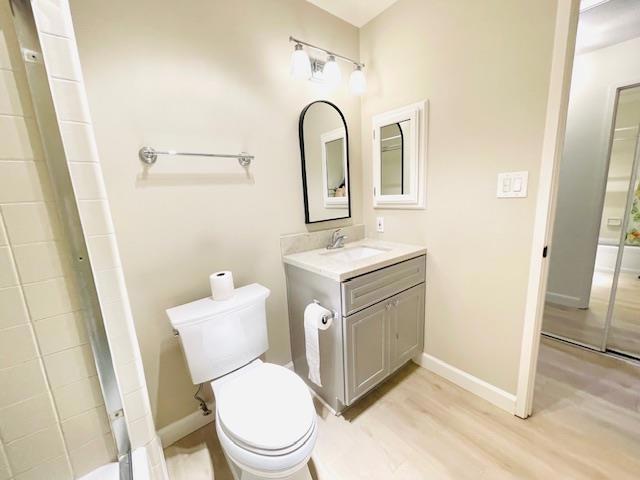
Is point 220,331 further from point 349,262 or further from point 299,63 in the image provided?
point 299,63

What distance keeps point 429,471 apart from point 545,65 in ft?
6.16

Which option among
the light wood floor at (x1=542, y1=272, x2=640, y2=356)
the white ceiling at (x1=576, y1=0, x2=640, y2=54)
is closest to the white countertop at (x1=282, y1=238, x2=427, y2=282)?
the light wood floor at (x1=542, y1=272, x2=640, y2=356)

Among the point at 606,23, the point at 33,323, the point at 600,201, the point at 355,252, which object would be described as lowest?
the point at 355,252

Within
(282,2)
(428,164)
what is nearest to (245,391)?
(428,164)

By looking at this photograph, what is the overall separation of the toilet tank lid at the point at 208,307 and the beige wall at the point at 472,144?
111 centimetres

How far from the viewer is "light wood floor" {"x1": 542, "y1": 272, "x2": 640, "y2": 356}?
1.99m

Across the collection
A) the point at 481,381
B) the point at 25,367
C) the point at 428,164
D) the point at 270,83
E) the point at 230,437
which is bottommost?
the point at 481,381

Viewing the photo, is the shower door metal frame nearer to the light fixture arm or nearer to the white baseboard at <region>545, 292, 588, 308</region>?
the light fixture arm

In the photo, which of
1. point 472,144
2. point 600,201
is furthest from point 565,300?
point 472,144

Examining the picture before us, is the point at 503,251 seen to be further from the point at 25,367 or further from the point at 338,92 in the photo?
the point at 25,367

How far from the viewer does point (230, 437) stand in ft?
3.02

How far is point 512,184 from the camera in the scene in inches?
50.5

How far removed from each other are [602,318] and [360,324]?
95.4 inches

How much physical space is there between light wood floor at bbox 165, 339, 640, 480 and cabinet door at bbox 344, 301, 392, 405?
0.21 metres
